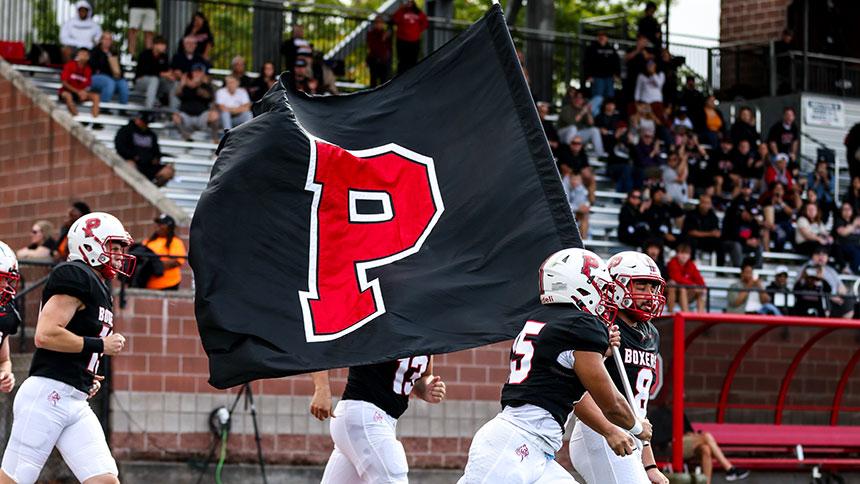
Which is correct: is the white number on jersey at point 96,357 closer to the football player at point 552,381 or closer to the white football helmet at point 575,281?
the football player at point 552,381

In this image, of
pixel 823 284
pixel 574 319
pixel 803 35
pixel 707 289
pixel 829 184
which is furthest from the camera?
pixel 803 35

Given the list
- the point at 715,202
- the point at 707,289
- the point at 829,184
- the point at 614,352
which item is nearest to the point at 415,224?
the point at 614,352

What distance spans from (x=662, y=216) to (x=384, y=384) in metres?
11.8

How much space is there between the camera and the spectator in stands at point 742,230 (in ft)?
71.3

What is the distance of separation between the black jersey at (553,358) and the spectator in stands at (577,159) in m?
13.2

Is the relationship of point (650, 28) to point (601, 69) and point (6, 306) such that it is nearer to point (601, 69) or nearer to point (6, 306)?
point (601, 69)

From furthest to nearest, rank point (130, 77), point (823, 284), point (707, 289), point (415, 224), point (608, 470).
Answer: point (130, 77) → point (823, 284) → point (707, 289) → point (415, 224) → point (608, 470)

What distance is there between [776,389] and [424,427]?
13.0 feet

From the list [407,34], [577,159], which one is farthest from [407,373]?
[407,34]

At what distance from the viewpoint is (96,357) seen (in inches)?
392

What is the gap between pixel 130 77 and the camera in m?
22.2

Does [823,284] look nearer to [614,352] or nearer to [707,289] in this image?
[707,289]

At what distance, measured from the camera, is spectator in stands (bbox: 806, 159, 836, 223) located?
24.3 metres

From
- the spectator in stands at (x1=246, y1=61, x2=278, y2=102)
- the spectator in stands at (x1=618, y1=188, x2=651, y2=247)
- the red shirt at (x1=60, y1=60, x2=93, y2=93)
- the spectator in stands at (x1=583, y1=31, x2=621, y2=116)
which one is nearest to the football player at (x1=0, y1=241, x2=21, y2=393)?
the red shirt at (x1=60, y1=60, x2=93, y2=93)
